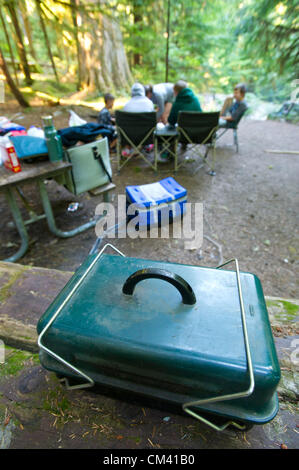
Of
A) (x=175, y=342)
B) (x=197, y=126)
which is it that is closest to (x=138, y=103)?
(x=197, y=126)

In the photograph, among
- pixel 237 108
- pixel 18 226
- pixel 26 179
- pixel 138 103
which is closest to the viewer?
pixel 26 179

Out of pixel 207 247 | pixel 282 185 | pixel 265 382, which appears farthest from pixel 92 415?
pixel 282 185

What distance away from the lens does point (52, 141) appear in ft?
8.80

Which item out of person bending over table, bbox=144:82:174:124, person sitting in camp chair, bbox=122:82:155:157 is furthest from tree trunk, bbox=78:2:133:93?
person sitting in camp chair, bbox=122:82:155:157

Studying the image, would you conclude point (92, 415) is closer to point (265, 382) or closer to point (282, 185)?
point (265, 382)

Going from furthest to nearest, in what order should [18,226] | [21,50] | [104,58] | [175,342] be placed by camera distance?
[104,58] → [21,50] → [18,226] → [175,342]

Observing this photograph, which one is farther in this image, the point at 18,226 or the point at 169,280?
the point at 18,226

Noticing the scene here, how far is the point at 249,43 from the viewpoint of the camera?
5891mm

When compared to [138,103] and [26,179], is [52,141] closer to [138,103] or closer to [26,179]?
[26,179]

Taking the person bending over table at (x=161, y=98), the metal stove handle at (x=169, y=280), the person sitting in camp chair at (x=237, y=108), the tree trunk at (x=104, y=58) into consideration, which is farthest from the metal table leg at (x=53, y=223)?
the tree trunk at (x=104, y=58)

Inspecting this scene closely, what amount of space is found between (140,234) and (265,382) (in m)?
2.59

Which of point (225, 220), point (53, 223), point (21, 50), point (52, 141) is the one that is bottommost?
point (225, 220)

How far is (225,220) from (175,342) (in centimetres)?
307

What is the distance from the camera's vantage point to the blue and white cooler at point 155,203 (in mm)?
3041
